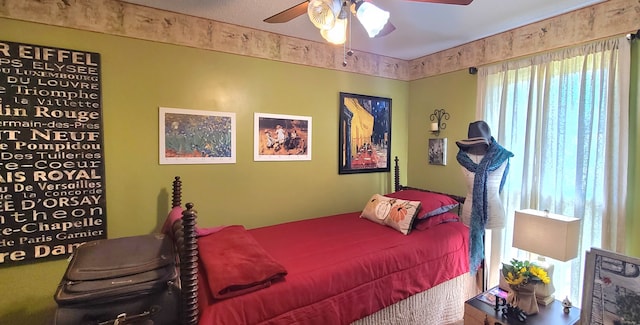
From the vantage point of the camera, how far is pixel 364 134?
135 inches

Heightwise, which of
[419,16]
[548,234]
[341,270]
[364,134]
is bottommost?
[341,270]

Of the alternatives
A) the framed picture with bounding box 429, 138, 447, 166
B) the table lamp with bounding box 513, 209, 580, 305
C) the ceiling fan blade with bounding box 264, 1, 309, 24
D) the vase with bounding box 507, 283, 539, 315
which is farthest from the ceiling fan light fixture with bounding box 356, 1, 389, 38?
the framed picture with bounding box 429, 138, 447, 166

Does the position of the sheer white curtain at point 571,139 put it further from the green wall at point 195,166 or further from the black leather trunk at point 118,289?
the black leather trunk at point 118,289

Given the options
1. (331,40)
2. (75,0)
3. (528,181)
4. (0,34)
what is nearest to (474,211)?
(528,181)

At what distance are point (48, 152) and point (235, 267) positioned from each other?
1.62m

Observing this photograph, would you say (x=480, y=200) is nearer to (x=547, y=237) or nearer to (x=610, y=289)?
(x=547, y=237)

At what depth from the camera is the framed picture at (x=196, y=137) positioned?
7.90 ft

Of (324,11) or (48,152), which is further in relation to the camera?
(48,152)

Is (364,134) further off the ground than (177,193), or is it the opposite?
(364,134)

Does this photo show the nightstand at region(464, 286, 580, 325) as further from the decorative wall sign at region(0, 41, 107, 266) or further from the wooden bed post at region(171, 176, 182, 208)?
the decorative wall sign at region(0, 41, 107, 266)

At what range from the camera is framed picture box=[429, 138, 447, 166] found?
3.32m

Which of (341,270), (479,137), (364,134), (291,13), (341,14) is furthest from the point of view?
(364,134)

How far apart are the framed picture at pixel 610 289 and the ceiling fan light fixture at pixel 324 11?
74.4 inches

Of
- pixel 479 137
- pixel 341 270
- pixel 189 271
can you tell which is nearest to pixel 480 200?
pixel 479 137
